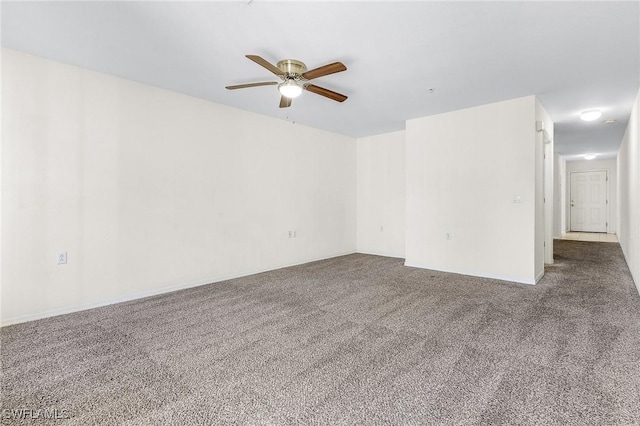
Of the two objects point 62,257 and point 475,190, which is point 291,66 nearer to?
point 62,257

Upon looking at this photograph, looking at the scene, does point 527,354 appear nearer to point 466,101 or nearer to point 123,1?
point 466,101

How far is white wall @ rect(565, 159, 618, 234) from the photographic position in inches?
361

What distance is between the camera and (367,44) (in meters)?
2.59

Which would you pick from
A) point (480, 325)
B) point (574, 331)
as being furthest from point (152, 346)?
point (574, 331)

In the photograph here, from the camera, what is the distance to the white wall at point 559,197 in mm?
7749

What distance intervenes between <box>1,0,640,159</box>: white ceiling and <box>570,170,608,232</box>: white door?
23.9ft

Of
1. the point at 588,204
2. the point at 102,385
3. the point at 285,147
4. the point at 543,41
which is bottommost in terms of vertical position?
the point at 102,385

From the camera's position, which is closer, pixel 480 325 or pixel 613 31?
pixel 613 31

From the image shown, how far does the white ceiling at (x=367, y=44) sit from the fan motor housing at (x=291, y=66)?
59 mm

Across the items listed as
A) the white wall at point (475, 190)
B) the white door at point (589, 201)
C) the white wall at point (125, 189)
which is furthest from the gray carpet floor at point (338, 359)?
the white door at point (589, 201)

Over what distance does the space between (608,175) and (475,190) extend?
833cm

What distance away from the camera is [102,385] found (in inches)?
71.9

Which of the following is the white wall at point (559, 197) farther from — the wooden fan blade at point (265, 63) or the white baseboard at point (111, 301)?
the wooden fan blade at point (265, 63)

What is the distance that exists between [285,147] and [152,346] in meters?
3.65
